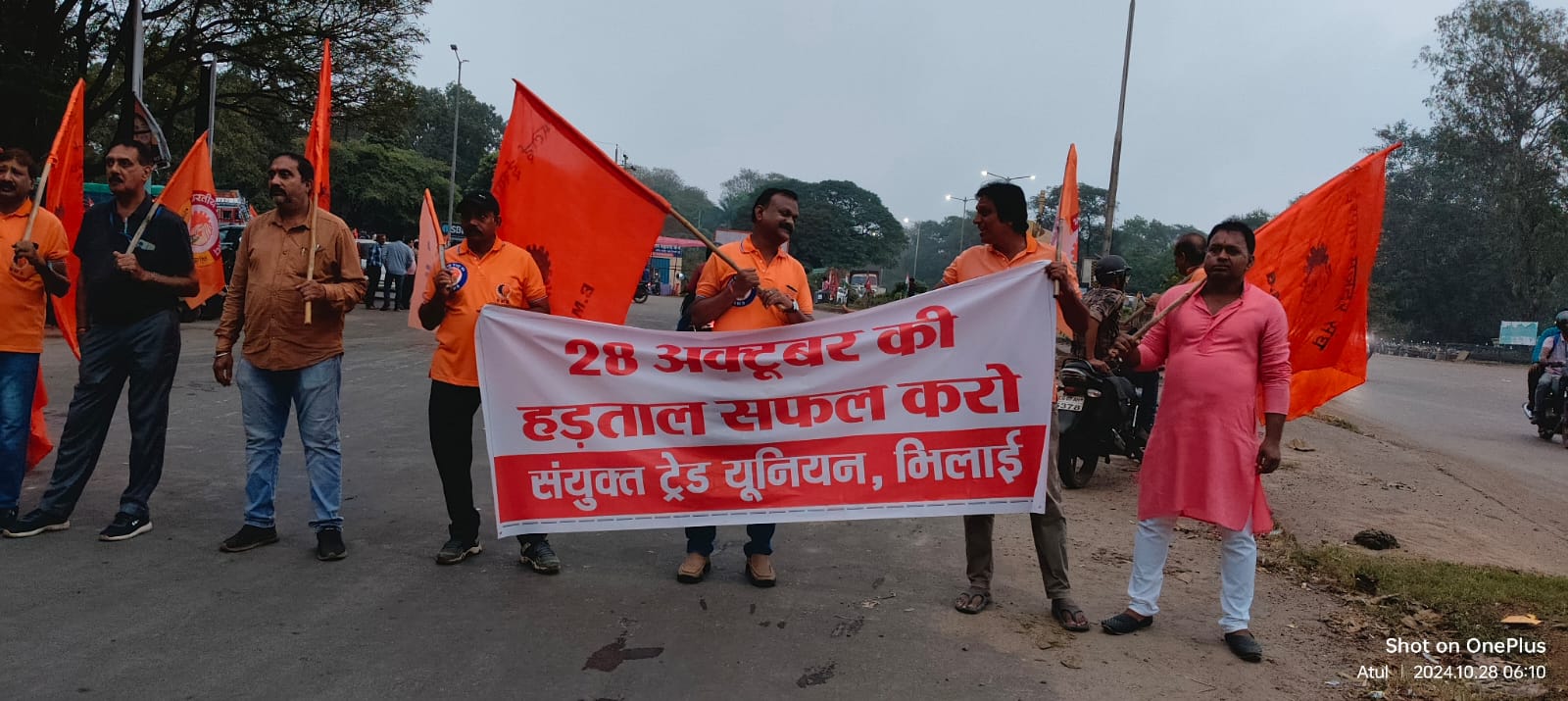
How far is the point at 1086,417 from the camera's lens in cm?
702

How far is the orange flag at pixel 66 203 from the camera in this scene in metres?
5.34

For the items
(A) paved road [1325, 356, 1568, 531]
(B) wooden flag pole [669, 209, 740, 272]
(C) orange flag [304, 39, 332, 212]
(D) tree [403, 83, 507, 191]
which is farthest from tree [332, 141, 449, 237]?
(B) wooden flag pole [669, 209, 740, 272]

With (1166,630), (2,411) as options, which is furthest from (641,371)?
(2,411)

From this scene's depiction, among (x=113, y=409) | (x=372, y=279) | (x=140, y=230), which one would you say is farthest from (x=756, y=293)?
(x=372, y=279)

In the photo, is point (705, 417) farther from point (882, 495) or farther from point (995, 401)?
point (995, 401)

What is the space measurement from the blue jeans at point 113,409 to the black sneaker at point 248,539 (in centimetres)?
55

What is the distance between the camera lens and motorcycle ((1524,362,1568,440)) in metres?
11.9

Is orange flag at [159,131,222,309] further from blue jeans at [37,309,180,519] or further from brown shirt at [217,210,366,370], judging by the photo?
brown shirt at [217,210,366,370]

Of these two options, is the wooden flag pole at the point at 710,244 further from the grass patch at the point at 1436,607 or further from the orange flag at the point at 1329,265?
the grass patch at the point at 1436,607

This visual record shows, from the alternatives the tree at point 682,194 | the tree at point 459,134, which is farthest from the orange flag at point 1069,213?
the tree at point 682,194

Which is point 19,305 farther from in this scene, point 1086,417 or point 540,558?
point 1086,417

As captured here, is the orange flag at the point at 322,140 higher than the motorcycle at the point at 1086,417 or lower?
higher

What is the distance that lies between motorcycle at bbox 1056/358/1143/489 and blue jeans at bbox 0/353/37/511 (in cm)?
592

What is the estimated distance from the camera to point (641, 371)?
4266 millimetres
